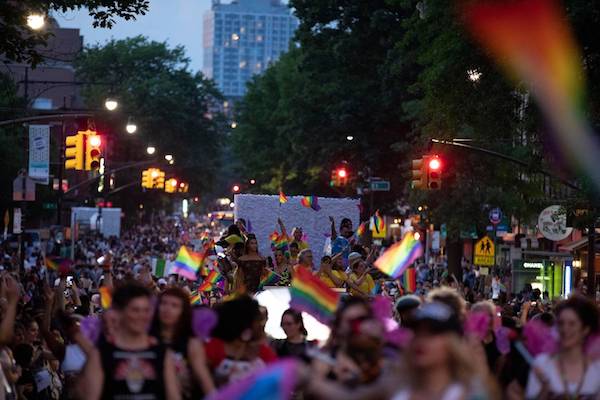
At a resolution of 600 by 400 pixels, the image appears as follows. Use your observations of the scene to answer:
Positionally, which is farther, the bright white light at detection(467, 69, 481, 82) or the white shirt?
the bright white light at detection(467, 69, 481, 82)

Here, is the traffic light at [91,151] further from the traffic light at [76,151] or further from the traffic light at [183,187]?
the traffic light at [183,187]

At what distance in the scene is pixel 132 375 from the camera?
29.4 feet

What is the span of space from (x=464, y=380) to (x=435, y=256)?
64.8 metres

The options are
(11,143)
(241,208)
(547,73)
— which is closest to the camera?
(547,73)

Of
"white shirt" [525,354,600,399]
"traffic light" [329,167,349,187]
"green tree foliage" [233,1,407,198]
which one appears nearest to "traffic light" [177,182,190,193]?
"green tree foliage" [233,1,407,198]

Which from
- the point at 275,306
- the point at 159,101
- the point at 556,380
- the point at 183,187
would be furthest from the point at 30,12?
the point at 159,101

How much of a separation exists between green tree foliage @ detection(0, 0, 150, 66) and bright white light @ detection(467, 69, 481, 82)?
261 inches

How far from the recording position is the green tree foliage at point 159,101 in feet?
342

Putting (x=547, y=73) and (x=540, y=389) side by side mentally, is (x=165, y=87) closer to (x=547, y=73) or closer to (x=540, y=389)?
(x=547, y=73)

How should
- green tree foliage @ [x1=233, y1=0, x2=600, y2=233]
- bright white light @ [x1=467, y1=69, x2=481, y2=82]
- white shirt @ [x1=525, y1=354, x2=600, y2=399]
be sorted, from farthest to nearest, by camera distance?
green tree foliage @ [x1=233, y1=0, x2=600, y2=233], bright white light @ [x1=467, y1=69, x2=481, y2=82], white shirt @ [x1=525, y1=354, x2=600, y2=399]

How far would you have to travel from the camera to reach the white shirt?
9.10m

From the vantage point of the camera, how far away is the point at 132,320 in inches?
354

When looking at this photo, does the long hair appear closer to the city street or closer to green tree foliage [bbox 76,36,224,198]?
the city street

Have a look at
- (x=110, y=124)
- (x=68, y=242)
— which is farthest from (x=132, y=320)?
(x=110, y=124)
